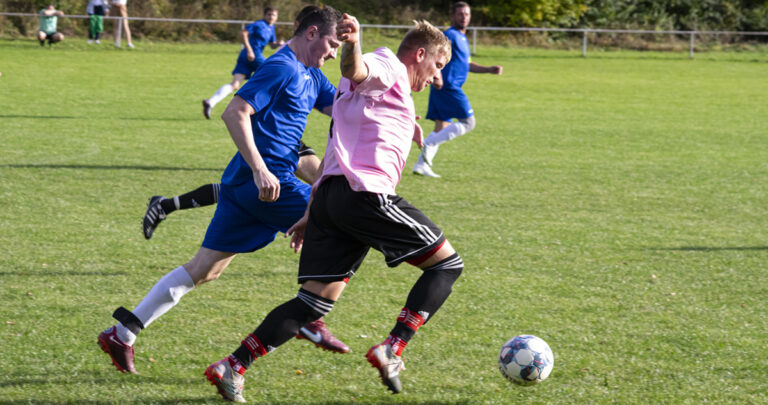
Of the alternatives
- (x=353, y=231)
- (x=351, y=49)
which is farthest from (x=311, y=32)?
(x=353, y=231)

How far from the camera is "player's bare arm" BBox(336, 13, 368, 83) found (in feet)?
10.4

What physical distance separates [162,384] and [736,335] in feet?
10.5

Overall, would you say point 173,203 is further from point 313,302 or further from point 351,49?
point 351,49

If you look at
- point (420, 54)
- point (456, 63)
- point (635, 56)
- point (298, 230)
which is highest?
point (420, 54)

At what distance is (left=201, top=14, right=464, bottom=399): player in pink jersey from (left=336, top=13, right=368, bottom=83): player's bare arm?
13cm

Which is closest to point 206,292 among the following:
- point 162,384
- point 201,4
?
point 162,384

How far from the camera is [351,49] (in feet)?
10.6

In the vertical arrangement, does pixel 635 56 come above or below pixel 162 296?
below

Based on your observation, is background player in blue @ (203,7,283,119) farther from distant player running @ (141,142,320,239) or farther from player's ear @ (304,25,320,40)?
player's ear @ (304,25,320,40)

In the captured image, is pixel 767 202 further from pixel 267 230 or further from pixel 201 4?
pixel 201 4

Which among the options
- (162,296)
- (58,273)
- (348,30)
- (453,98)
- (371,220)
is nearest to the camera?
(348,30)

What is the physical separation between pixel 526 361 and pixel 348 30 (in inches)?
69.5

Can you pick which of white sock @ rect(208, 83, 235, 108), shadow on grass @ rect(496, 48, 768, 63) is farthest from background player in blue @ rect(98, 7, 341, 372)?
shadow on grass @ rect(496, 48, 768, 63)

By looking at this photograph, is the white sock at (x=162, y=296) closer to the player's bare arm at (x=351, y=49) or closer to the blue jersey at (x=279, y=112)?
the blue jersey at (x=279, y=112)
